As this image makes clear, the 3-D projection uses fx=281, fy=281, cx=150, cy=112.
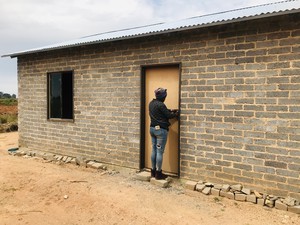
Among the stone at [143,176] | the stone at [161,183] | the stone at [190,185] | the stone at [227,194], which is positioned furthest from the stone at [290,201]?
the stone at [143,176]

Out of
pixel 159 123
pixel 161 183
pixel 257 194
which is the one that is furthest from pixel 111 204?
pixel 257 194

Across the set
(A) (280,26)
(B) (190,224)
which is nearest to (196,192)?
(B) (190,224)

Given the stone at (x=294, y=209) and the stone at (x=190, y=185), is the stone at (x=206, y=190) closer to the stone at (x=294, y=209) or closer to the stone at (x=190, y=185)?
the stone at (x=190, y=185)

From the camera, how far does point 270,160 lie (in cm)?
486

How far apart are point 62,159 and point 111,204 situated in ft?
12.0

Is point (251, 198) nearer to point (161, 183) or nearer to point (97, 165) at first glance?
point (161, 183)

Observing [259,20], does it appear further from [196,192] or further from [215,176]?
[196,192]

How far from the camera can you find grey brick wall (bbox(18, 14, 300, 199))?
4.72 meters

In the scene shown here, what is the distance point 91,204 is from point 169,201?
1.37 meters

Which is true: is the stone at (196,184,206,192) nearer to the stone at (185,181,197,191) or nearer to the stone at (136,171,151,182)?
the stone at (185,181,197,191)

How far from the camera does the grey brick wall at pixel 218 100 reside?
4.72 meters

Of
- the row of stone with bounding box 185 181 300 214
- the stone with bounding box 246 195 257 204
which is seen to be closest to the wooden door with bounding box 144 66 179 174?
the row of stone with bounding box 185 181 300 214

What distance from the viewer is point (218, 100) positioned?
5375mm

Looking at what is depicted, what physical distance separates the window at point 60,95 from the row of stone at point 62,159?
117 cm
